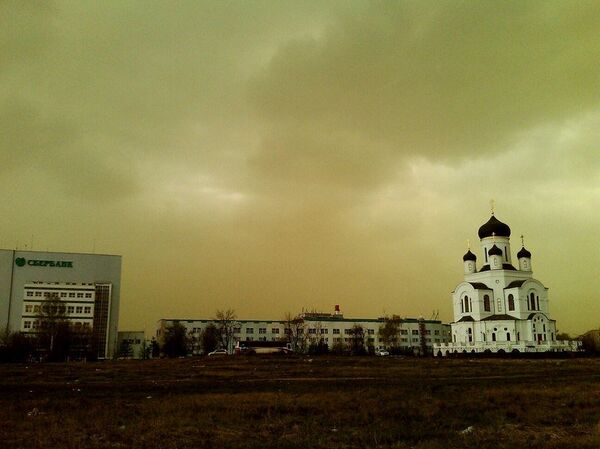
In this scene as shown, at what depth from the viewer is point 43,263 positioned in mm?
172000

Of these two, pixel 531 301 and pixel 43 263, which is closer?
pixel 531 301

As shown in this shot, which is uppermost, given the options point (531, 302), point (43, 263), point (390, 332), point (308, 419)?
point (43, 263)

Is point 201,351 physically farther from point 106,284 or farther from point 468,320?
point 468,320

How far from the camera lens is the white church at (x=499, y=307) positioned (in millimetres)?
Result: 130750

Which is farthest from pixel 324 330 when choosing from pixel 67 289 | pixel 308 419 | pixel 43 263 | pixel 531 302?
pixel 308 419

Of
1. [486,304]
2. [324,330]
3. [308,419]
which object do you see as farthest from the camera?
[324,330]

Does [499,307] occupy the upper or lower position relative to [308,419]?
upper

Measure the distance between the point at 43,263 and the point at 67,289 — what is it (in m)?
11.0

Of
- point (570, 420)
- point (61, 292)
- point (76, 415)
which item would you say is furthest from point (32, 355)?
point (570, 420)

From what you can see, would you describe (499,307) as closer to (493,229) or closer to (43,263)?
(493,229)

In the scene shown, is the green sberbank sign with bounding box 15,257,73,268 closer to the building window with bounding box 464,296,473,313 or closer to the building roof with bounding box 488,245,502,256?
the building window with bounding box 464,296,473,313

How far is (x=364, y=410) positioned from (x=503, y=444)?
739cm

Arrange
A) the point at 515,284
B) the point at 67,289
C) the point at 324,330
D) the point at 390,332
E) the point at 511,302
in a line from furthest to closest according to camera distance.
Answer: the point at 324,330, the point at 67,289, the point at 390,332, the point at 515,284, the point at 511,302

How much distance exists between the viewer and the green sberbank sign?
169 metres
